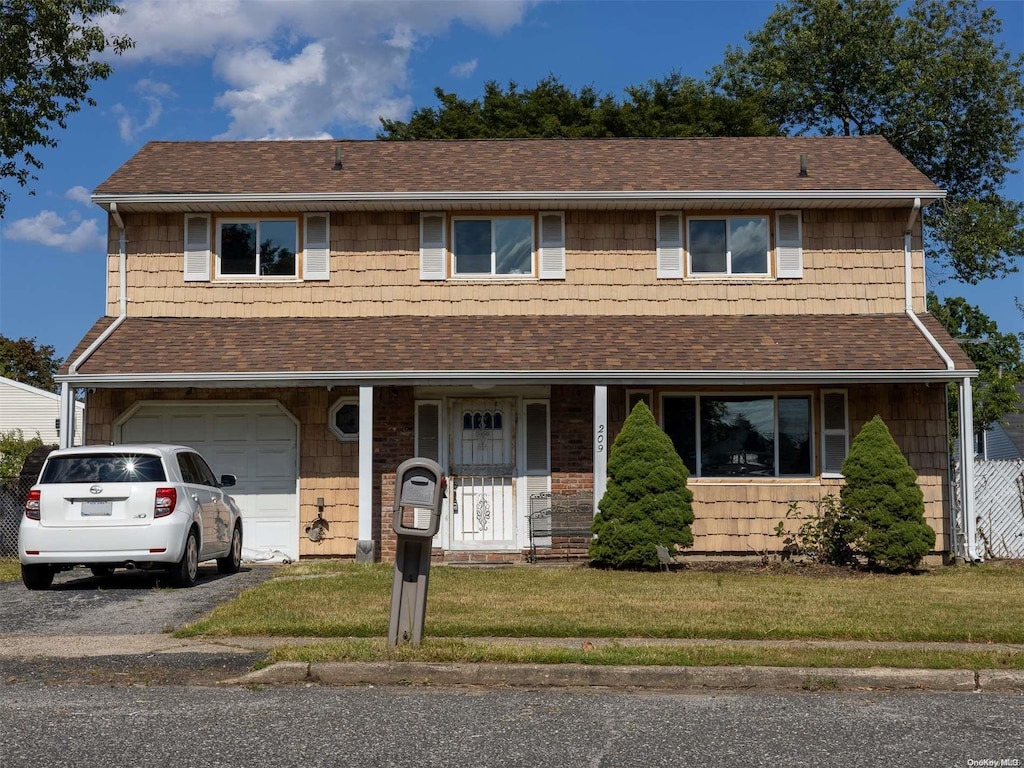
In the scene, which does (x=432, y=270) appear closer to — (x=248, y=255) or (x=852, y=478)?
(x=248, y=255)

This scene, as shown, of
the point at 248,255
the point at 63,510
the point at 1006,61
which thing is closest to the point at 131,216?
the point at 248,255

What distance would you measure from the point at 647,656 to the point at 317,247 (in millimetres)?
11179

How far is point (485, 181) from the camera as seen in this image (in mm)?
18469

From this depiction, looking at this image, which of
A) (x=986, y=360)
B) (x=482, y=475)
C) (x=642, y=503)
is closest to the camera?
A: (x=642, y=503)

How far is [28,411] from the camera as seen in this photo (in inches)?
1527

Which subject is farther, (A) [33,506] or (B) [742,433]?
(B) [742,433]

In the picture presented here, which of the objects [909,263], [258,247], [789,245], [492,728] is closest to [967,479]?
[909,263]

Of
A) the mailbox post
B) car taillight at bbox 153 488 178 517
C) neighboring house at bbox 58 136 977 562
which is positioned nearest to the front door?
neighboring house at bbox 58 136 977 562

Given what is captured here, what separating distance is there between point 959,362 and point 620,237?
5158 mm

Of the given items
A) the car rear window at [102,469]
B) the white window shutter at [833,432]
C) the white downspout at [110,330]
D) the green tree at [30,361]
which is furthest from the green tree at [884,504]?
the green tree at [30,361]

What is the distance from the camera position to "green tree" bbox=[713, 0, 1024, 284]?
33.2 meters

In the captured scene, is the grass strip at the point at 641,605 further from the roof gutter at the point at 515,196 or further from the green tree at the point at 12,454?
the green tree at the point at 12,454

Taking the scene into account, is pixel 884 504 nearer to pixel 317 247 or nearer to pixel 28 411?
pixel 317 247

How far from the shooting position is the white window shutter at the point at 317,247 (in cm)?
1798
